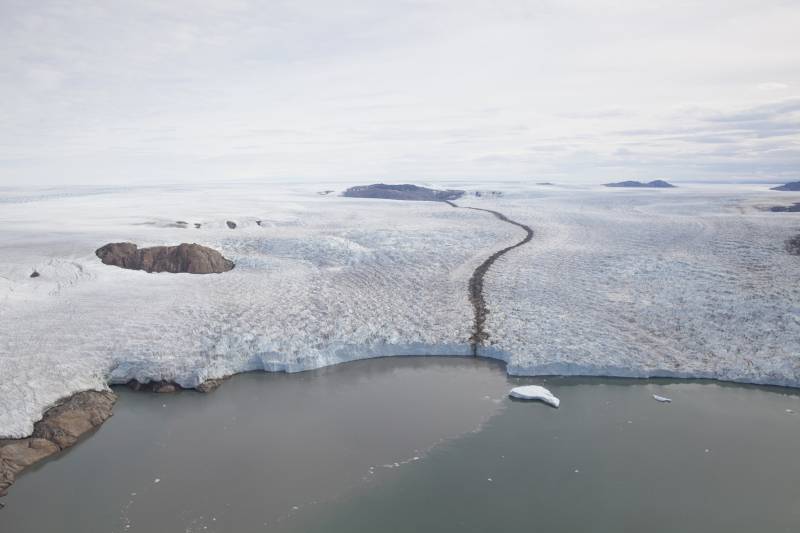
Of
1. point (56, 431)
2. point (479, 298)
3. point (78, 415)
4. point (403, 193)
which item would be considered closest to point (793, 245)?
point (479, 298)

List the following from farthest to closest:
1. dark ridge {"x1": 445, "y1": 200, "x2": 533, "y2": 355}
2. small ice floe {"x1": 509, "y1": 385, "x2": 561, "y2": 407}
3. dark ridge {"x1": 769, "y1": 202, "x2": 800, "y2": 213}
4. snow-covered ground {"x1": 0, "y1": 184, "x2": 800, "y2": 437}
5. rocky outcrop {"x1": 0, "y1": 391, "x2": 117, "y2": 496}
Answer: dark ridge {"x1": 769, "y1": 202, "x2": 800, "y2": 213}
dark ridge {"x1": 445, "y1": 200, "x2": 533, "y2": 355}
snow-covered ground {"x1": 0, "y1": 184, "x2": 800, "y2": 437}
small ice floe {"x1": 509, "y1": 385, "x2": 561, "y2": 407}
rocky outcrop {"x1": 0, "y1": 391, "x2": 117, "y2": 496}

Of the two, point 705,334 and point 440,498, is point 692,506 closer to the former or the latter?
point 440,498

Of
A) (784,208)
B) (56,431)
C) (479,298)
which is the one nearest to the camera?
(56,431)

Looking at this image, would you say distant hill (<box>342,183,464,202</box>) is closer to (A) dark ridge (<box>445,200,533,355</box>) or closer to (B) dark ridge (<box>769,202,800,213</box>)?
(B) dark ridge (<box>769,202,800,213</box>)

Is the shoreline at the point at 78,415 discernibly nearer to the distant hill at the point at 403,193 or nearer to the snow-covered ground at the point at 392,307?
the snow-covered ground at the point at 392,307

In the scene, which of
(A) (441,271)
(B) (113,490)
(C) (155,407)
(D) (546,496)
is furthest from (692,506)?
(A) (441,271)

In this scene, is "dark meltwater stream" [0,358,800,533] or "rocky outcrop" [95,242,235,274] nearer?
"dark meltwater stream" [0,358,800,533]

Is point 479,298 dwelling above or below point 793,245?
below

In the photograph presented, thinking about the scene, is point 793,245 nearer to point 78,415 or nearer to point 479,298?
point 479,298

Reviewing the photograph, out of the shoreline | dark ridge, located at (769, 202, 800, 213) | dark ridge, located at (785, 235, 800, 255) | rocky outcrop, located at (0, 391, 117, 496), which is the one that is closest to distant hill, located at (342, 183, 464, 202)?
dark ridge, located at (769, 202, 800, 213)
